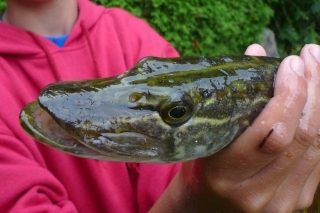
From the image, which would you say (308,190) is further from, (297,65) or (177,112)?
(177,112)

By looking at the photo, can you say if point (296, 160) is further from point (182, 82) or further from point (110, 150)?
point (110, 150)

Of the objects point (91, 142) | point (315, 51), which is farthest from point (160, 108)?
point (315, 51)

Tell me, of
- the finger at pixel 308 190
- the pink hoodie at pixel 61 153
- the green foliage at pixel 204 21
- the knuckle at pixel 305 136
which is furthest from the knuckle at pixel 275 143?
the green foliage at pixel 204 21

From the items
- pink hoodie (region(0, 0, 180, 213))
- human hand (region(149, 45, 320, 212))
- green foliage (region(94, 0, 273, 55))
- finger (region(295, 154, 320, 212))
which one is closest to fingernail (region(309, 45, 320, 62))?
human hand (region(149, 45, 320, 212))

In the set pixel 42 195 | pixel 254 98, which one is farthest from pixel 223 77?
pixel 42 195

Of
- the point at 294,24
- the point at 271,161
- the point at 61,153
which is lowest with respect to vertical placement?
the point at 294,24

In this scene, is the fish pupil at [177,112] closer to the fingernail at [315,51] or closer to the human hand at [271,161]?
the human hand at [271,161]

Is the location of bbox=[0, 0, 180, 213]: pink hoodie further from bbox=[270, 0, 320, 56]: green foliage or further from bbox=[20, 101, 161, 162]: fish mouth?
bbox=[270, 0, 320, 56]: green foliage
